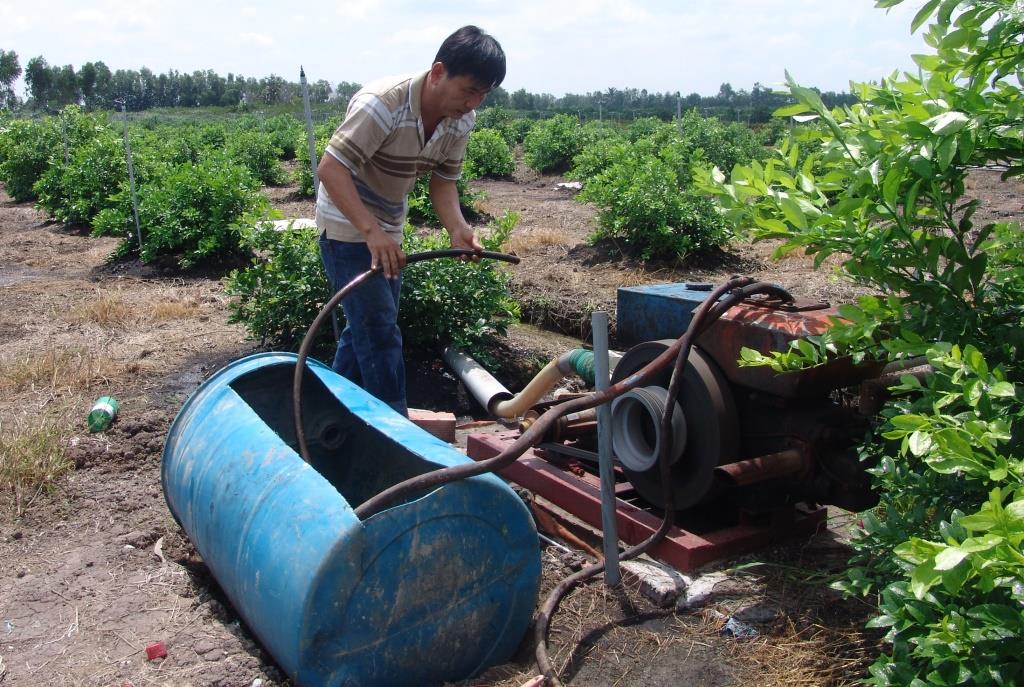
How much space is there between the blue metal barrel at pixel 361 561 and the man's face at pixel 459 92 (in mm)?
1208

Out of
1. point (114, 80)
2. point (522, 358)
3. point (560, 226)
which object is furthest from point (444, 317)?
point (114, 80)

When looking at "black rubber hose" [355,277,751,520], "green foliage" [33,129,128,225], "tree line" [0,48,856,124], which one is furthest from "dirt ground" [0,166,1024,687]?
"tree line" [0,48,856,124]

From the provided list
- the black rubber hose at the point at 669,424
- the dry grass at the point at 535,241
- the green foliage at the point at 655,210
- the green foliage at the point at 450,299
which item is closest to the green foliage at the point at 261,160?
the dry grass at the point at 535,241

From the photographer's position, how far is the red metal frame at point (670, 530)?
3289 millimetres

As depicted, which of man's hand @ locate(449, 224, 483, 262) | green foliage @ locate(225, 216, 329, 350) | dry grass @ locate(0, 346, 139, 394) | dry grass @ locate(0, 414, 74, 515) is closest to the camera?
man's hand @ locate(449, 224, 483, 262)

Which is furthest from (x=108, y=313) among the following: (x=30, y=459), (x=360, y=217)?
(x=360, y=217)

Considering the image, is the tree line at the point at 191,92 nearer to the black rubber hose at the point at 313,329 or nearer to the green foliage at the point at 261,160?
the green foliage at the point at 261,160

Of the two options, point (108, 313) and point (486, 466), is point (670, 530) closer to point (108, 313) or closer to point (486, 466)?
point (486, 466)

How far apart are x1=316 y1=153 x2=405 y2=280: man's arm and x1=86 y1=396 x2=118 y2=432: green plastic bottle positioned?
7.46 ft

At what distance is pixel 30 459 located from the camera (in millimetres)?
4156

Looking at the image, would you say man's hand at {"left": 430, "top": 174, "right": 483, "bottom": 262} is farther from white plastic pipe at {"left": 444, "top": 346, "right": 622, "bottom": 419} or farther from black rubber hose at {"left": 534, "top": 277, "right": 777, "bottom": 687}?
black rubber hose at {"left": 534, "top": 277, "right": 777, "bottom": 687}

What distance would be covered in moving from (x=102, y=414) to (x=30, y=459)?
64cm

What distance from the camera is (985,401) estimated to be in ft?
6.20

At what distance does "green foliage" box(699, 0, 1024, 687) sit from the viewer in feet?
5.59
